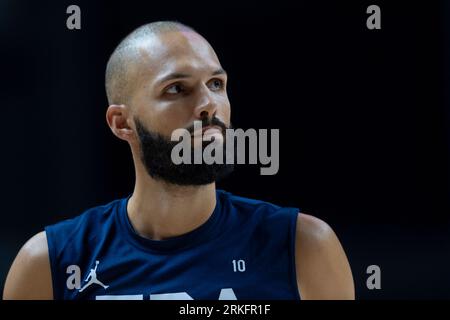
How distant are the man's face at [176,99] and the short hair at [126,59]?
0.13ft

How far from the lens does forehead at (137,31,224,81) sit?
1963mm

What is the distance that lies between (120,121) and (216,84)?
334mm

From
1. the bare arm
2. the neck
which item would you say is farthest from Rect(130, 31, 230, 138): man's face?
the bare arm

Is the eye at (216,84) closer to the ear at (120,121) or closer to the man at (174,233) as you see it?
the man at (174,233)

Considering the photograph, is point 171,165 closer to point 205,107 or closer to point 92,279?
point 205,107

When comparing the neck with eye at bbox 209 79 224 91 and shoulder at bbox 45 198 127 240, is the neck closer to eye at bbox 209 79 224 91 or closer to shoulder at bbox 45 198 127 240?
shoulder at bbox 45 198 127 240

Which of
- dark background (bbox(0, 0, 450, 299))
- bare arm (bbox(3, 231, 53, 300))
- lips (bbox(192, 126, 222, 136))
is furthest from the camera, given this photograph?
dark background (bbox(0, 0, 450, 299))

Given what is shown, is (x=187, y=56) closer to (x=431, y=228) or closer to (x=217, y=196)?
(x=217, y=196)

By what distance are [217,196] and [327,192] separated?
1.65ft

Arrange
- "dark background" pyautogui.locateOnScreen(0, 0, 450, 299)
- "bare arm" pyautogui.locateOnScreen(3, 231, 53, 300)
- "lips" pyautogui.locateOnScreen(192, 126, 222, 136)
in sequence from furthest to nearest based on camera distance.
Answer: "dark background" pyautogui.locateOnScreen(0, 0, 450, 299) → "bare arm" pyautogui.locateOnScreen(3, 231, 53, 300) → "lips" pyautogui.locateOnScreen(192, 126, 222, 136)

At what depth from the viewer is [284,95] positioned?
251cm

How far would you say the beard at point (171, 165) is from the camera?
1972 mm
